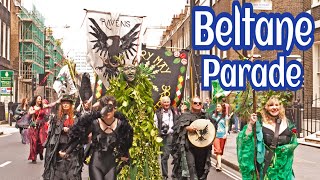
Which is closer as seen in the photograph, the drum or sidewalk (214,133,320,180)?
the drum

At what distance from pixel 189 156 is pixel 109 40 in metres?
4.75

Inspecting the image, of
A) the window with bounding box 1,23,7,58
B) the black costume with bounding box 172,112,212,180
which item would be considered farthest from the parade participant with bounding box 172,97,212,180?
the window with bounding box 1,23,7,58

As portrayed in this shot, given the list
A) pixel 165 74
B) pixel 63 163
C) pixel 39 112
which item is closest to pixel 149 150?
pixel 63 163

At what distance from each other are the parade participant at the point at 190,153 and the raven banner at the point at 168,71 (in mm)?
3591

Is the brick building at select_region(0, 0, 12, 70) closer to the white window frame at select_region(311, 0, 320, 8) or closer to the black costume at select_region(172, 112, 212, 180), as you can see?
the white window frame at select_region(311, 0, 320, 8)

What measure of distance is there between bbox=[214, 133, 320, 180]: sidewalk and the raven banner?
2.28 meters

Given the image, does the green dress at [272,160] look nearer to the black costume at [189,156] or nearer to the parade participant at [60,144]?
the black costume at [189,156]

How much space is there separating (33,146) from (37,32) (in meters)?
72.7

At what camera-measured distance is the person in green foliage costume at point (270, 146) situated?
7133mm

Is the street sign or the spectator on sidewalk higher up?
the street sign

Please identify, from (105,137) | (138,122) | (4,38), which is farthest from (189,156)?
(4,38)

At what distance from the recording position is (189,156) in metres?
8.70

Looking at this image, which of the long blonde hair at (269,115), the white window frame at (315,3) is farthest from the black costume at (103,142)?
the white window frame at (315,3)

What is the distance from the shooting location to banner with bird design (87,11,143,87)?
12.1 m
